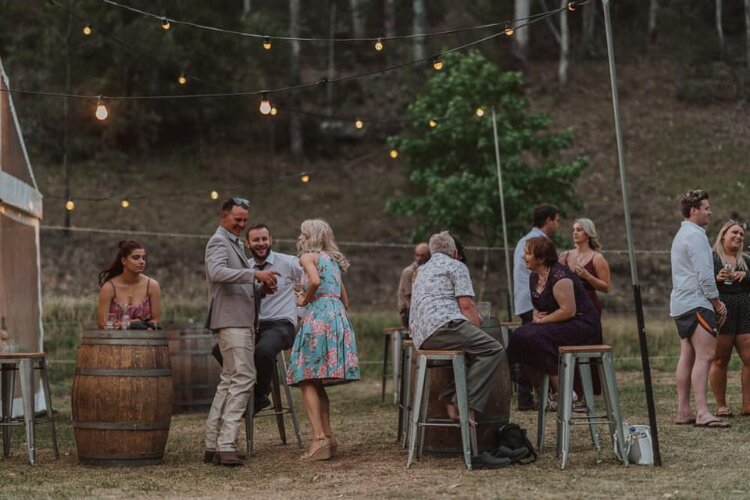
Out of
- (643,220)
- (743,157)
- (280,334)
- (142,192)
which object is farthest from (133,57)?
(280,334)

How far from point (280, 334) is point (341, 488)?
2.13 metres

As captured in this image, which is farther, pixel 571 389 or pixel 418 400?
pixel 418 400

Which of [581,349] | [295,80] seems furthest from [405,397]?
[295,80]

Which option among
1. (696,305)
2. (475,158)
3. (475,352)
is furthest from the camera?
(475,158)

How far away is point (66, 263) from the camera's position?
1100 inches

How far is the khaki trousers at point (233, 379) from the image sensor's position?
785 cm

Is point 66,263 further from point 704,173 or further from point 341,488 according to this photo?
point 341,488

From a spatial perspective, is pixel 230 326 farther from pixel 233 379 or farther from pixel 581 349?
pixel 581 349

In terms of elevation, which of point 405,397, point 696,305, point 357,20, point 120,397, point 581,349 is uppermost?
point 357,20

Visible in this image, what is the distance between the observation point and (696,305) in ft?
28.8

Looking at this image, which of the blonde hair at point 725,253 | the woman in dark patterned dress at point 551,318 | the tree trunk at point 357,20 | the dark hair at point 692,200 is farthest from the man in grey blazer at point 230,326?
the tree trunk at point 357,20

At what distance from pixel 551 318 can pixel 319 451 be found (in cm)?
181

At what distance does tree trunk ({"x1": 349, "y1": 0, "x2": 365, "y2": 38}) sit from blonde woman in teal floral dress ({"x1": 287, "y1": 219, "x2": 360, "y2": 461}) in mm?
32638

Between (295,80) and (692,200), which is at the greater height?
(295,80)
